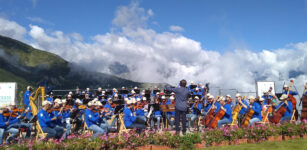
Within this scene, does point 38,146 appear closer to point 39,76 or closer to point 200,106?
point 200,106

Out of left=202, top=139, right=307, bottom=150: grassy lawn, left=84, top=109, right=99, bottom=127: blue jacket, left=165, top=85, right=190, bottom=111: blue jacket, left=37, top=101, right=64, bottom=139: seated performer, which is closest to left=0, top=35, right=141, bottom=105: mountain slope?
left=84, top=109, right=99, bottom=127: blue jacket

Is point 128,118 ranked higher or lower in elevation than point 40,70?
lower

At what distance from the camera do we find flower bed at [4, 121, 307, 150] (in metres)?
6.50

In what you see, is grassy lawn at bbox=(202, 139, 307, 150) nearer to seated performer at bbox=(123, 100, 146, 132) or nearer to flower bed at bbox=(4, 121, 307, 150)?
flower bed at bbox=(4, 121, 307, 150)

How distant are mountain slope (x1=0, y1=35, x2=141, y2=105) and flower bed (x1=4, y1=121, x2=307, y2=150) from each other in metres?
127

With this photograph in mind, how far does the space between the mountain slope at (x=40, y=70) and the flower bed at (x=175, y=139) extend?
127 meters

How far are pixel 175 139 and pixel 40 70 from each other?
162m

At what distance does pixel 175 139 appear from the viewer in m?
6.92

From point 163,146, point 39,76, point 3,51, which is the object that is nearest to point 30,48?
point 3,51

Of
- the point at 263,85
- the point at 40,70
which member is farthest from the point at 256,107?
the point at 40,70

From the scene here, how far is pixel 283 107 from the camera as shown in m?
9.01

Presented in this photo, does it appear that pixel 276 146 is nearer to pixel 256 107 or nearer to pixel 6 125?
pixel 256 107

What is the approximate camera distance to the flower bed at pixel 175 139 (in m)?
6.50

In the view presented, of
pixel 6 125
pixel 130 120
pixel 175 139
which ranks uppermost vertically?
pixel 130 120
